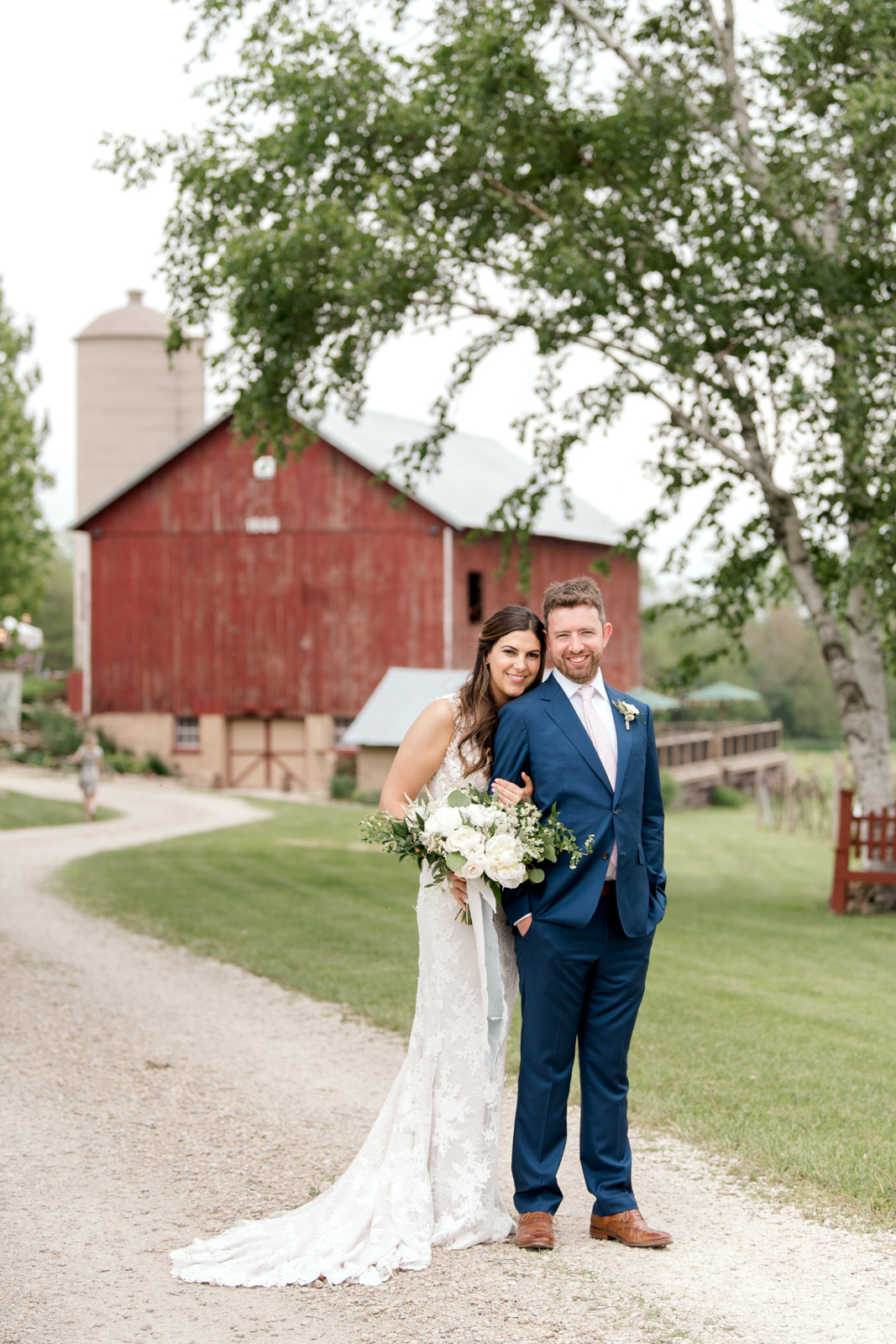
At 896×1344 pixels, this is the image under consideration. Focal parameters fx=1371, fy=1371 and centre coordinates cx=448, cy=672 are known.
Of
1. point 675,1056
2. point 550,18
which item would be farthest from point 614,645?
point 675,1056

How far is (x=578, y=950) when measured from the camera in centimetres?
465

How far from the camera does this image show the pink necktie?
475cm

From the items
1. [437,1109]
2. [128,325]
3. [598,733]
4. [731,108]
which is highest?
[128,325]

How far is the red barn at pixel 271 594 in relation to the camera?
32.0 metres

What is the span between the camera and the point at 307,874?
54.0 ft

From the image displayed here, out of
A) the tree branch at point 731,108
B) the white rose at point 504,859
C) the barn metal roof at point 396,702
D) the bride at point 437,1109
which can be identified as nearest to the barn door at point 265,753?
the barn metal roof at point 396,702

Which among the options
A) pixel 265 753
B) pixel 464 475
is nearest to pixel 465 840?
pixel 265 753

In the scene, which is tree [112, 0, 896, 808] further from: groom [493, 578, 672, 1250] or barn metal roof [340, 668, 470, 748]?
barn metal roof [340, 668, 470, 748]

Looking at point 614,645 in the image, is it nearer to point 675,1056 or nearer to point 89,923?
point 89,923

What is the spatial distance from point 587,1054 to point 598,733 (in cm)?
112

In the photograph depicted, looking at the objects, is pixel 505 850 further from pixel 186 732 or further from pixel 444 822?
pixel 186 732

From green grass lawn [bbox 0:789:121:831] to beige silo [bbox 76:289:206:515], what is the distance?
17770 mm

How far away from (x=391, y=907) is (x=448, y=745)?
9000 mm

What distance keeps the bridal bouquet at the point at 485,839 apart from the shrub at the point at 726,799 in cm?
3438
